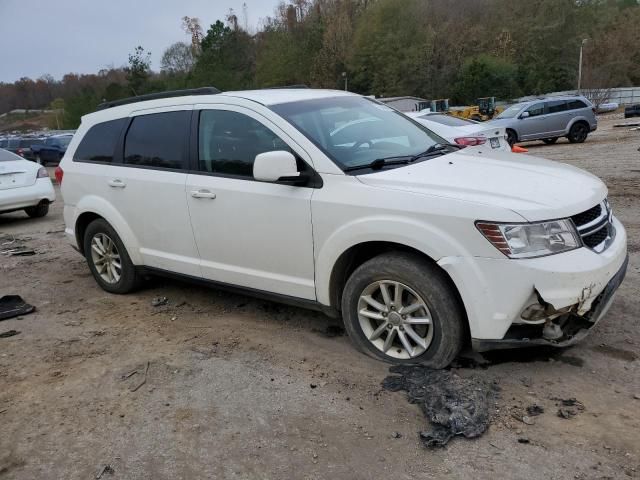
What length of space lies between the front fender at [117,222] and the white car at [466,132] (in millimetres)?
6462

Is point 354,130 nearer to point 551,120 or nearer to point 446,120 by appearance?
point 446,120

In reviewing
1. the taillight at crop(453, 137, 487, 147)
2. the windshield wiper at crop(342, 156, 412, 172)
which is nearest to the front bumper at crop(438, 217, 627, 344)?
the windshield wiper at crop(342, 156, 412, 172)

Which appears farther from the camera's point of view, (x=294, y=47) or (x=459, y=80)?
(x=294, y=47)

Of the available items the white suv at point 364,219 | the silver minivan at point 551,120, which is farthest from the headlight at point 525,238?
the silver minivan at point 551,120

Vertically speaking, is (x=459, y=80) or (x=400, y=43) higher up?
(x=400, y=43)

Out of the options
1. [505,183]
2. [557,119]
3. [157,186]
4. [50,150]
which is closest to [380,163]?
[505,183]

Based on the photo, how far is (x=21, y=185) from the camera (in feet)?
33.1

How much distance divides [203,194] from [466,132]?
317 inches

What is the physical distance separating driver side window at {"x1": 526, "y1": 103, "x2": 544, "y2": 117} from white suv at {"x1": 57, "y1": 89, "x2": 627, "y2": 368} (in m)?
17.4

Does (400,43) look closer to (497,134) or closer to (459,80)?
(459,80)

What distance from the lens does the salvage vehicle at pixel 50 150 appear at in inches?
1087

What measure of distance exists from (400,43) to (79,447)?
3435 inches

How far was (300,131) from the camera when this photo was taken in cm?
395

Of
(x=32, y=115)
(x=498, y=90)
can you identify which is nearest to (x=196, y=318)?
(x=498, y=90)
